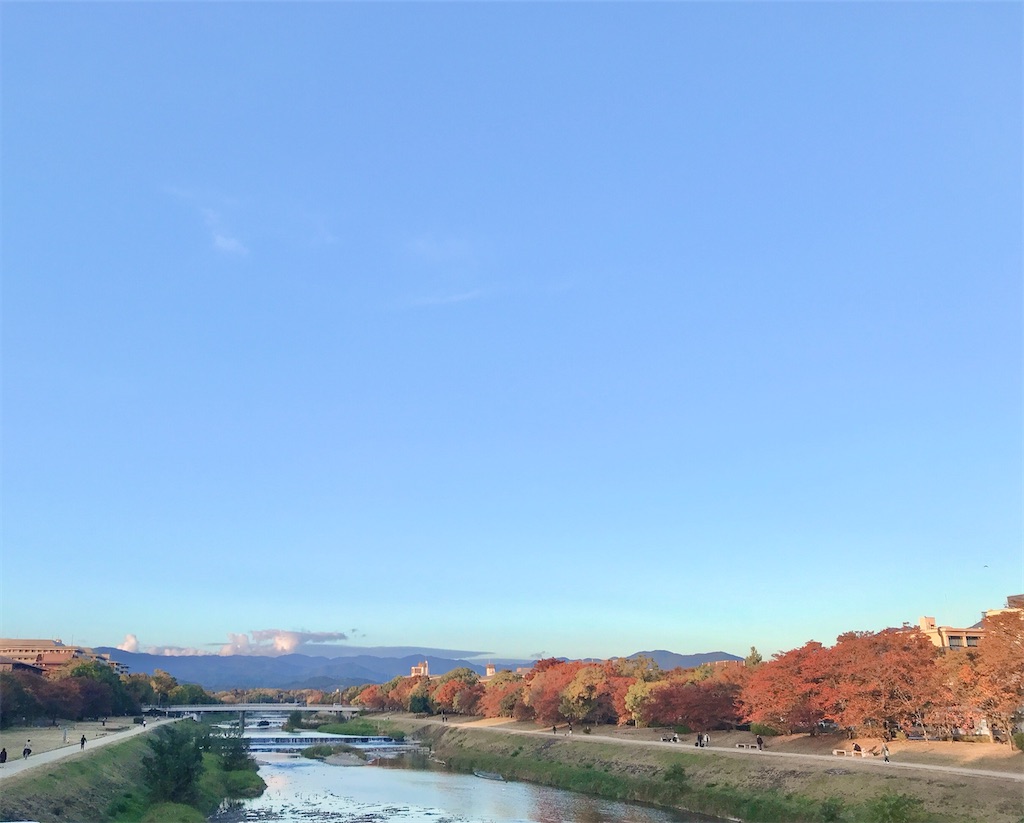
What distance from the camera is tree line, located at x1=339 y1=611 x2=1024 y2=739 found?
5331cm

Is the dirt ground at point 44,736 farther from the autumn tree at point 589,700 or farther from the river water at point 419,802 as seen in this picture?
the autumn tree at point 589,700

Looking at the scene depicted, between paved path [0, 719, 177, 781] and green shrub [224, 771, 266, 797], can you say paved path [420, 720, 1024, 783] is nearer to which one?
green shrub [224, 771, 266, 797]

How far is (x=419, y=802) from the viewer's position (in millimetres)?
61062

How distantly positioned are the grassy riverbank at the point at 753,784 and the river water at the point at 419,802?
2.79 meters

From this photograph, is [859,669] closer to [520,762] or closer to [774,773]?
[774,773]

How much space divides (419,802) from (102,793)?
21992 mm

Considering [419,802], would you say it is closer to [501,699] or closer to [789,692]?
[789,692]

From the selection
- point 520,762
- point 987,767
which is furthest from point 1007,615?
point 520,762

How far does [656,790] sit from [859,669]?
17.9 meters

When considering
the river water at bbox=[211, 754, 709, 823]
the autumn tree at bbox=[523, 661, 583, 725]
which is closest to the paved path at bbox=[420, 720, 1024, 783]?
the river water at bbox=[211, 754, 709, 823]

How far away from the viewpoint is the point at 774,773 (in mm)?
55031

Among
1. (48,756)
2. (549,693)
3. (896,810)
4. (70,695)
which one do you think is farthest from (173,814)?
(70,695)

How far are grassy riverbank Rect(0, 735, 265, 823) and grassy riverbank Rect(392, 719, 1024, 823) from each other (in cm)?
2871

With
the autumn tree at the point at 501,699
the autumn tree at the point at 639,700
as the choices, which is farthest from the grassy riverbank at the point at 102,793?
the autumn tree at the point at 501,699
